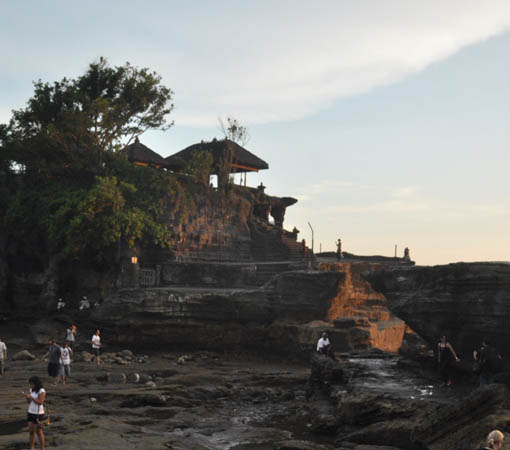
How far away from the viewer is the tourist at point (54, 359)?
20.4 meters

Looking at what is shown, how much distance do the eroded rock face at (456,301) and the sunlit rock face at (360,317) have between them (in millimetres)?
8506

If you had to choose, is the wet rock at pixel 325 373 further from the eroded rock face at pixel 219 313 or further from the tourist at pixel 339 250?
the tourist at pixel 339 250

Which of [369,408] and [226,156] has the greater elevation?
[226,156]

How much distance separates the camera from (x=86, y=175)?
36.4m

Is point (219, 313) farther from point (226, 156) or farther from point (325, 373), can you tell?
point (226, 156)

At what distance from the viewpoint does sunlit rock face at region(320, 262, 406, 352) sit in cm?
2986

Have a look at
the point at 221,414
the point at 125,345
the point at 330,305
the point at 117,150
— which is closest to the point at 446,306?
the point at 221,414

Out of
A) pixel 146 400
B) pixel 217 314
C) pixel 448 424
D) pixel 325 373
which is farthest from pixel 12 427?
pixel 217 314

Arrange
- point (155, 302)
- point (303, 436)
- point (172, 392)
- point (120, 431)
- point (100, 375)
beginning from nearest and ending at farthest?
point (120, 431)
point (303, 436)
point (172, 392)
point (100, 375)
point (155, 302)

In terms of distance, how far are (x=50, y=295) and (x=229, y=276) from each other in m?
10.9

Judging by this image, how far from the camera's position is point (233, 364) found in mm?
29219

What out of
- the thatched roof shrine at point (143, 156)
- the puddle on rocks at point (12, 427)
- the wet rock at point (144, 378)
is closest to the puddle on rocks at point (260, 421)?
the puddle on rocks at point (12, 427)

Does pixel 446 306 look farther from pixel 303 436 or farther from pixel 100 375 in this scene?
pixel 100 375

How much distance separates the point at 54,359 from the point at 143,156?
930 inches
